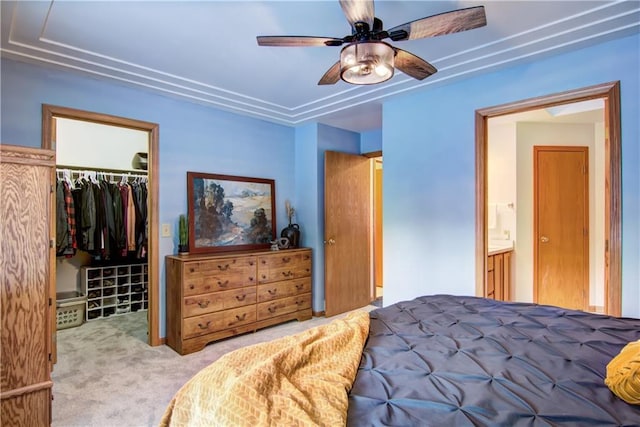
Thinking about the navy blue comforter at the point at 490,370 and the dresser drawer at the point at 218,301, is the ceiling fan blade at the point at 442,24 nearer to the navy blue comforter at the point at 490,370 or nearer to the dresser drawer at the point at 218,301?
the navy blue comforter at the point at 490,370

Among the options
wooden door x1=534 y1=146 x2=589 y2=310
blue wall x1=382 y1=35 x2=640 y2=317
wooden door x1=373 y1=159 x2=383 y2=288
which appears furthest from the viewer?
wooden door x1=373 y1=159 x2=383 y2=288

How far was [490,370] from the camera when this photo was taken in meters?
1.15

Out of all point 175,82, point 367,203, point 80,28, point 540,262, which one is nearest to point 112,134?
point 175,82

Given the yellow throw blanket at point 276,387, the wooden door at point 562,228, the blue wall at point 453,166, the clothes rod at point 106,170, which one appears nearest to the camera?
the yellow throw blanket at point 276,387

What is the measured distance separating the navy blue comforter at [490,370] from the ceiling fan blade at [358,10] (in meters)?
1.51

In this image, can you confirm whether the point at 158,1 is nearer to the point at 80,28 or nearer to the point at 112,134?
the point at 80,28

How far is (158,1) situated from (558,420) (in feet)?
8.34

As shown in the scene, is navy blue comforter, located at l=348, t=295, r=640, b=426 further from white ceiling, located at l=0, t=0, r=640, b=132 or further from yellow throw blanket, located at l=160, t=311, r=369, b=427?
white ceiling, located at l=0, t=0, r=640, b=132

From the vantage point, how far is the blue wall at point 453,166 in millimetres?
2217

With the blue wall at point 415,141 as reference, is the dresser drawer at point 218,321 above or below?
below

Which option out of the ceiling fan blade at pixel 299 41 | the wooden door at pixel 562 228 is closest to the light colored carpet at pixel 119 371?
the ceiling fan blade at pixel 299 41

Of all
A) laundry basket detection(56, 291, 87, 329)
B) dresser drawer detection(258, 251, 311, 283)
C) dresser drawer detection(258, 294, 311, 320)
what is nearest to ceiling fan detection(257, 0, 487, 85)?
dresser drawer detection(258, 251, 311, 283)

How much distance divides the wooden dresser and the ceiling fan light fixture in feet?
7.26

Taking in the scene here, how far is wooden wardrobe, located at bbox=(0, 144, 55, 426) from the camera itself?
1.49m
